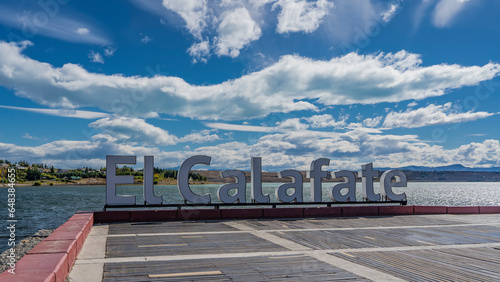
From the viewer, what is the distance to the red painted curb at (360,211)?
27.3 m

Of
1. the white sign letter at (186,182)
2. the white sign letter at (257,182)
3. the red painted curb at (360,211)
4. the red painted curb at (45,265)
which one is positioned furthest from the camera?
the white sign letter at (257,182)

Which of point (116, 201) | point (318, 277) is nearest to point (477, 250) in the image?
point (318, 277)

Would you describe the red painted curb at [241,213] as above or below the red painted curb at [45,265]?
below

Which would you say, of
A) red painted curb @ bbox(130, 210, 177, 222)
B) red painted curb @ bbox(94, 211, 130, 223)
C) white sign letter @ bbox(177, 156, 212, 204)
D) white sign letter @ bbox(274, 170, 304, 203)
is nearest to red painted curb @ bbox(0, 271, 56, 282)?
red painted curb @ bbox(94, 211, 130, 223)

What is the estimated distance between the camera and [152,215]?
24.1m

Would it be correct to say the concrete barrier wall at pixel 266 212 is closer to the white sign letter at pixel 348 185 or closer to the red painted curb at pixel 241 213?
the red painted curb at pixel 241 213

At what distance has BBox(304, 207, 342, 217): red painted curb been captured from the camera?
26450mm

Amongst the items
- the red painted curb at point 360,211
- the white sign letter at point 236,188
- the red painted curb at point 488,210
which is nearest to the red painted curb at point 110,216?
the white sign letter at point 236,188

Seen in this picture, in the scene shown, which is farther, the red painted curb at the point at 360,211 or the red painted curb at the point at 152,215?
the red painted curb at the point at 360,211

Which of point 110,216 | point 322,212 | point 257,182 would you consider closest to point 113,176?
point 110,216

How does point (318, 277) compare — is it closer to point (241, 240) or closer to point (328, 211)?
point (241, 240)

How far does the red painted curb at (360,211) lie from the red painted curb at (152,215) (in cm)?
1125

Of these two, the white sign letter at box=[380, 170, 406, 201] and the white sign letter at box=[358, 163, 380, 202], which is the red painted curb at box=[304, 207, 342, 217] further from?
the white sign letter at box=[380, 170, 406, 201]

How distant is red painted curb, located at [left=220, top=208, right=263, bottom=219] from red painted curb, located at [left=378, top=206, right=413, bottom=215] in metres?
8.72
